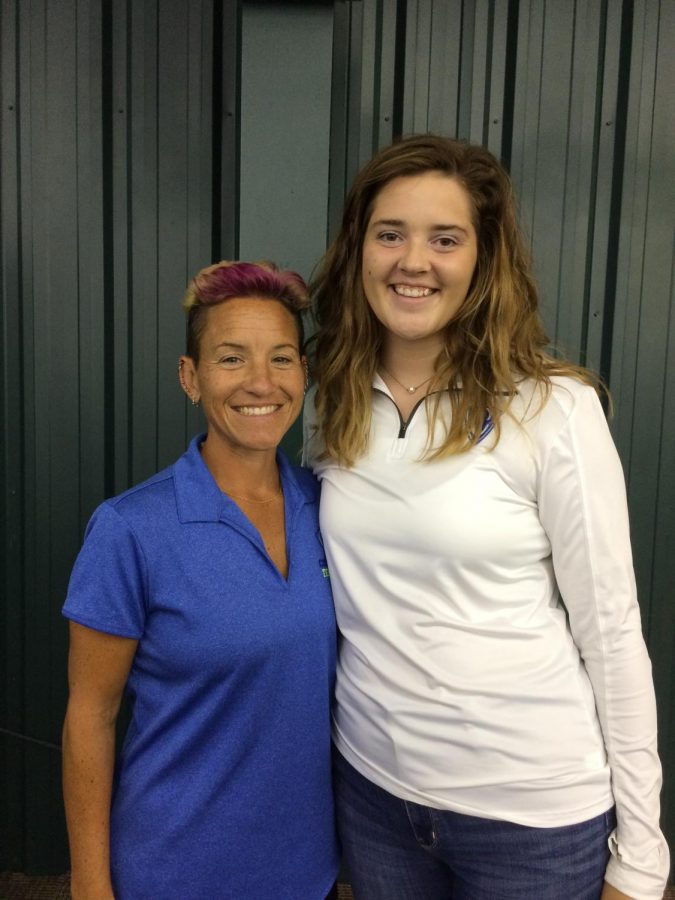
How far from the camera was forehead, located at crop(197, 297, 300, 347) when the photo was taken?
1434 millimetres

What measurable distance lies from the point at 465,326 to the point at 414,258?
20 cm

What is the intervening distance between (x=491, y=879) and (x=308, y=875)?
1.27 ft

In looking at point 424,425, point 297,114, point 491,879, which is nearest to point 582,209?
point 297,114

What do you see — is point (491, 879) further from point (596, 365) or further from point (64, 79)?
point (64, 79)

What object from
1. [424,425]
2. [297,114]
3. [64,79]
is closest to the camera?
[424,425]

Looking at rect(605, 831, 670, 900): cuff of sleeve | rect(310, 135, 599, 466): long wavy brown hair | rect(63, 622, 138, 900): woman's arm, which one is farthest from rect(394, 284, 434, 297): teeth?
rect(605, 831, 670, 900): cuff of sleeve

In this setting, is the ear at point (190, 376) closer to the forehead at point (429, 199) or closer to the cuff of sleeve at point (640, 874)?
the forehead at point (429, 199)

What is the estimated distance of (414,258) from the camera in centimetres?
139

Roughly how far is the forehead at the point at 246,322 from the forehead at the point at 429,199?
31cm

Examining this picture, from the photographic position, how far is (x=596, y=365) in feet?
7.92

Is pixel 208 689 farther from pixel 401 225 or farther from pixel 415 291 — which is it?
pixel 401 225

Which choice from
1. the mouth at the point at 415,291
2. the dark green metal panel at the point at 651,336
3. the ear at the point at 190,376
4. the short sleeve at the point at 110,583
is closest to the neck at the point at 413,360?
the mouth at the point at 415,291

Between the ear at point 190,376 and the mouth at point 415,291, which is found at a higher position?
the mouth at point 415,291

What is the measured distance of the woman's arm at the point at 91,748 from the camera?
1.28 m
